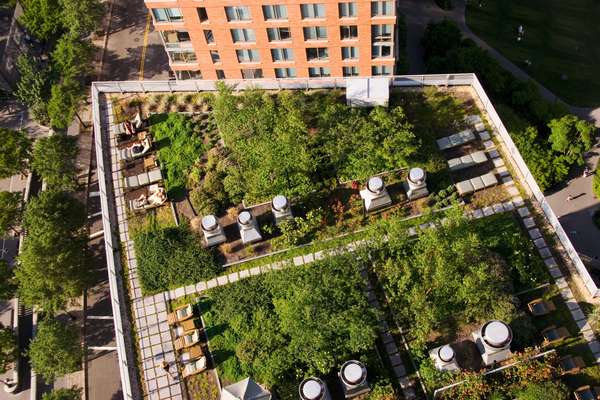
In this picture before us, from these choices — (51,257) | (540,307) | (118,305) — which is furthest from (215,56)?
(540,307)

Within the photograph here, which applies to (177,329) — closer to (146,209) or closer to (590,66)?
(146,209)

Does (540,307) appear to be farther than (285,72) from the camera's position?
No

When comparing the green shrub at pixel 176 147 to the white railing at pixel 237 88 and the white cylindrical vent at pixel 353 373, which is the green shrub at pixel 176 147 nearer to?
the white railing at pixel 237 88

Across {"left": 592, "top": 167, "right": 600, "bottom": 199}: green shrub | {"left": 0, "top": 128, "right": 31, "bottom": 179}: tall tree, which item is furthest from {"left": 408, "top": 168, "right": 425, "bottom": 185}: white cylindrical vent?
{"left": 0, "top": 128, "right": 31, "bottom": 179}: tall tree

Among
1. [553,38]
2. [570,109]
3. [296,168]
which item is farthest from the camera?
[553,38]

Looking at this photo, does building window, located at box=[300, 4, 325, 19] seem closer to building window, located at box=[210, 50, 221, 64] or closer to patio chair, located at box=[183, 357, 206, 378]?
building window, located at box=[210, 50, 221, 64]

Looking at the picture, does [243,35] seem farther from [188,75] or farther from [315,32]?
[188,75]
